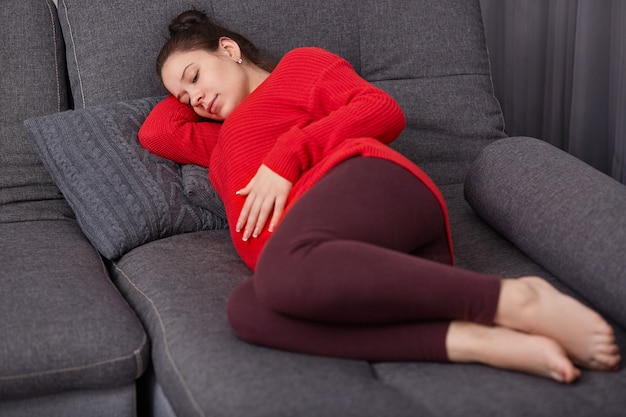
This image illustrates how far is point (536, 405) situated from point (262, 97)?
933 mm

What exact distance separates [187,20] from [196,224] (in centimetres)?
53

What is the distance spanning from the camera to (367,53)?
88.1 inches

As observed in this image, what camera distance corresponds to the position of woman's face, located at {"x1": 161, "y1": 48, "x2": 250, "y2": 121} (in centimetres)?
190

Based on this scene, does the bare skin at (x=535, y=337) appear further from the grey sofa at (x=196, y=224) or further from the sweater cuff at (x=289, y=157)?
the sweater cuff at (x=289, y=157)

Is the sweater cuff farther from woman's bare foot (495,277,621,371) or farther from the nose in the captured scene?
woman's bare foot (495,277,621,371)

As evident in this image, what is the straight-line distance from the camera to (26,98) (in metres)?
2.14

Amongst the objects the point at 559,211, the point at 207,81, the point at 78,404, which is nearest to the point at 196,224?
the point at 207,81

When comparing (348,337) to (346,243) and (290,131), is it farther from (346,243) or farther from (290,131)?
(290,131)

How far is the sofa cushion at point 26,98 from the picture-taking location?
2109 mm

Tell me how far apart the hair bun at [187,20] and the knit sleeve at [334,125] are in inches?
18.2

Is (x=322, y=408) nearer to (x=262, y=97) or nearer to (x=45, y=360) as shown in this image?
(x=45, y=360)

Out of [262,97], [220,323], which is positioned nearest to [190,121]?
[262,97]

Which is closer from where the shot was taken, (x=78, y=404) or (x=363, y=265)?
(x=363, y=265)

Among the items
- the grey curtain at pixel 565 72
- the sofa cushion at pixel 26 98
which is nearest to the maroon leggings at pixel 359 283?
the sofa cushion at pixel 26 98
